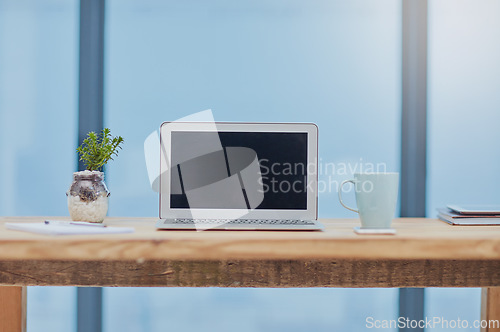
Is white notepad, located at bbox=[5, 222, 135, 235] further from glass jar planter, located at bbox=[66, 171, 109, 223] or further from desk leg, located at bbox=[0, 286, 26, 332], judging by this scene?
desk leg, located at bbox=[0, 286, 26, 332]

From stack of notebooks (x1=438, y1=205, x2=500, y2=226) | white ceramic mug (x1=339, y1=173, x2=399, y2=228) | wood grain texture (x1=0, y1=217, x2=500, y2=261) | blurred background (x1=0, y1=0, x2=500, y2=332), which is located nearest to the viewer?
wood grain texture (x1=0, y1=217, x2=500, y2=261)

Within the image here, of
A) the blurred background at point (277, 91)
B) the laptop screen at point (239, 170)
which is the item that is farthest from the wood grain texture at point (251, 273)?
the blurred background at point (277, 91)

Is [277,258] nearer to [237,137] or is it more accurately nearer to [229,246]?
[229,246]

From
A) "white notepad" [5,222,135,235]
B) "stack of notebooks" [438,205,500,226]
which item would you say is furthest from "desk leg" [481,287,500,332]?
"white notepad" [5,222,135,235]

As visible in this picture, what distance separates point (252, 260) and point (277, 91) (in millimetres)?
752

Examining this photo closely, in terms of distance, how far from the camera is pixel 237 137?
1.20 m

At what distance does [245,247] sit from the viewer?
3.02 feet

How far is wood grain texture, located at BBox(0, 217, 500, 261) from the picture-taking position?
0.91 metres

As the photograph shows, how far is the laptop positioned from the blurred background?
1.07 feet

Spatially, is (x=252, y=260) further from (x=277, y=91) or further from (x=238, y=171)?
(x=277, y=91)

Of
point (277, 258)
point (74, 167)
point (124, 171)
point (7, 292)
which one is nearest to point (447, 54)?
point (277, 258)

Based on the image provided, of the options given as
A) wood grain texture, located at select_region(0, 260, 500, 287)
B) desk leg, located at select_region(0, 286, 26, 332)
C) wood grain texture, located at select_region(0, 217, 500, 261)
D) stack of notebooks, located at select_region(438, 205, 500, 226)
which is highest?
stack of notebooks, located at select_region(438, 205, 500, 226)

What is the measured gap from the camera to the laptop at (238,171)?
1.18m

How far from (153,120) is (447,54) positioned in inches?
40.6
